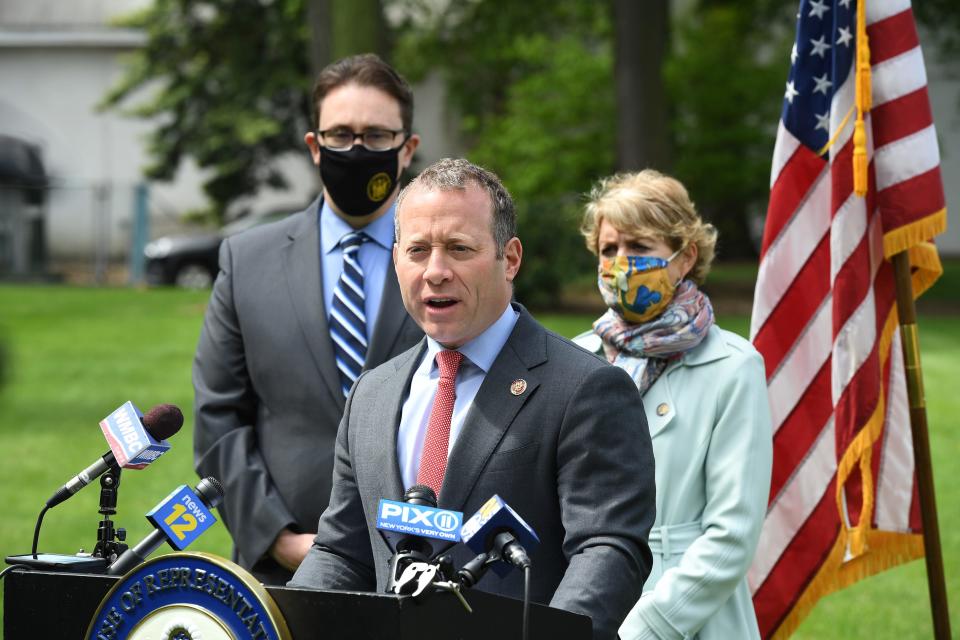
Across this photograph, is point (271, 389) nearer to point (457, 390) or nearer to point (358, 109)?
point (358, 109)

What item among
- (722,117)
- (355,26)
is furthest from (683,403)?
(722,117)

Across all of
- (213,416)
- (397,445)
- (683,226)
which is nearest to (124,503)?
(213,416)

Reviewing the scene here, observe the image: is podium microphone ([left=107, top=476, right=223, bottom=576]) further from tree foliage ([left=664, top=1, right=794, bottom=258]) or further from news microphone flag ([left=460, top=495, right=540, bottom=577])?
tree foliage ([left=664, top=1, right=794, bottom=258])

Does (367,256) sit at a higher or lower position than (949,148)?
higher

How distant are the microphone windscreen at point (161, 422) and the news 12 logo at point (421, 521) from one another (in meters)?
0.64

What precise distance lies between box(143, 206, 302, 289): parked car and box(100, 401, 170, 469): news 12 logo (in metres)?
26.0

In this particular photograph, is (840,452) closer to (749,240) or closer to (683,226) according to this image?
(683,226)

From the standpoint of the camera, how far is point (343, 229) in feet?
15.5

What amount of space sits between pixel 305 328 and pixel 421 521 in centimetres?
205

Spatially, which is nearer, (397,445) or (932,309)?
(397,445)

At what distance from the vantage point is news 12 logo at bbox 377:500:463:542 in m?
2.51

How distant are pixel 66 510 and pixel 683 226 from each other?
813 cm

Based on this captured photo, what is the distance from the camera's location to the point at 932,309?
24.4 metres

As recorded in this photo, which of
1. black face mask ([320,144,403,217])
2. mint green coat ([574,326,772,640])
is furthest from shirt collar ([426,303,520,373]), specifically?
black face mask ([320,144,403,217])
